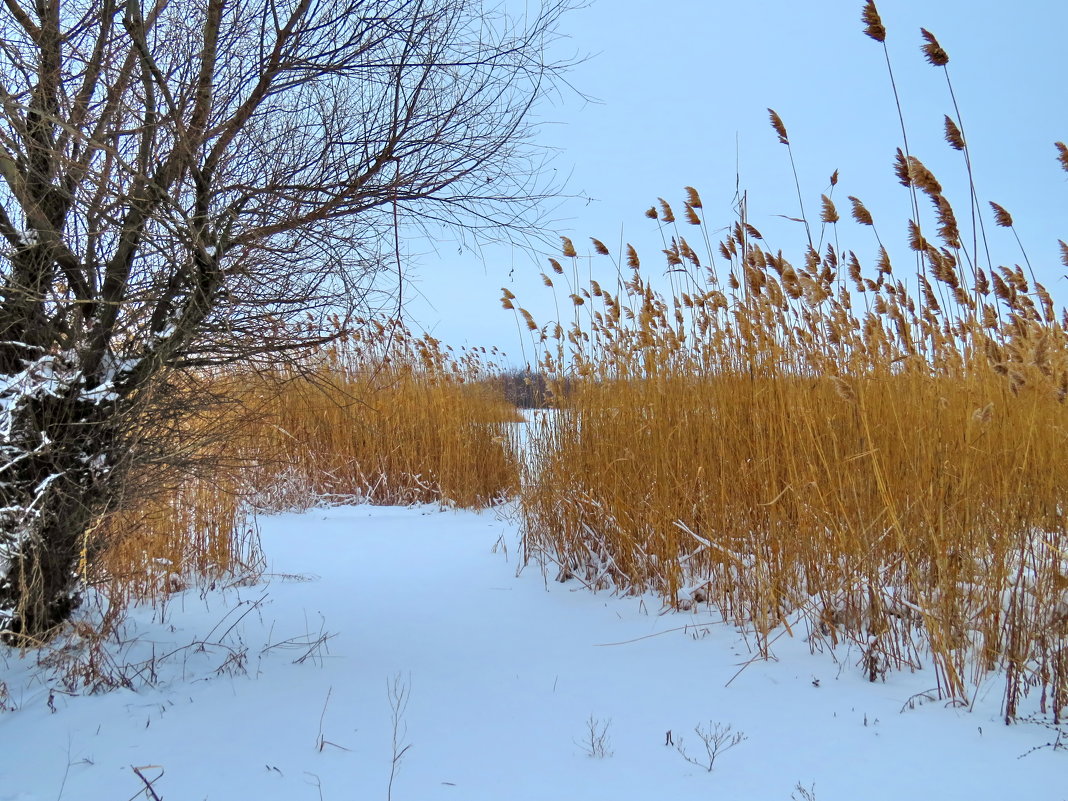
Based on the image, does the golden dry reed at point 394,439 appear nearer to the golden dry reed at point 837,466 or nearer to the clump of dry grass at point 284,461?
the clump of dry grass at point 284,461

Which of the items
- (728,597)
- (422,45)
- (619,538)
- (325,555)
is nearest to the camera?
(422,45)

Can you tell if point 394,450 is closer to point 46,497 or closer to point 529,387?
point 529,387

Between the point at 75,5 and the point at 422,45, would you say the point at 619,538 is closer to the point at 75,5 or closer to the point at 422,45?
the point at 422,45

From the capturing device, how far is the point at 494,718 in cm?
218

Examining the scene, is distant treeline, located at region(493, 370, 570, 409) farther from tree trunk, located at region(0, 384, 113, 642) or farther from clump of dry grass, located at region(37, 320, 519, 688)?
tree trunk, located at region(0, 384, 113, 642)

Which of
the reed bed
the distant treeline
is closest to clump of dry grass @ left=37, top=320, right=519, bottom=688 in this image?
the reed bed

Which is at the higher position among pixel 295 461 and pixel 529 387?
pixel 529 387

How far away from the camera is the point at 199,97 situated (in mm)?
2316

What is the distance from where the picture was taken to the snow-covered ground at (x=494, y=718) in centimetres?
176

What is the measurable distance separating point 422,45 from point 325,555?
3.36 m

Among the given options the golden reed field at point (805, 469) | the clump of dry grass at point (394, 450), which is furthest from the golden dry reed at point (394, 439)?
the golden reed field at point (805, 469)

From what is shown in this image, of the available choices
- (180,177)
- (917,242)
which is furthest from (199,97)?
(917,242)

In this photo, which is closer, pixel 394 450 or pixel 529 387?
pixel 394 450

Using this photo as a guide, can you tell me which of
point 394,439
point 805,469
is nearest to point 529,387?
point 394,439
